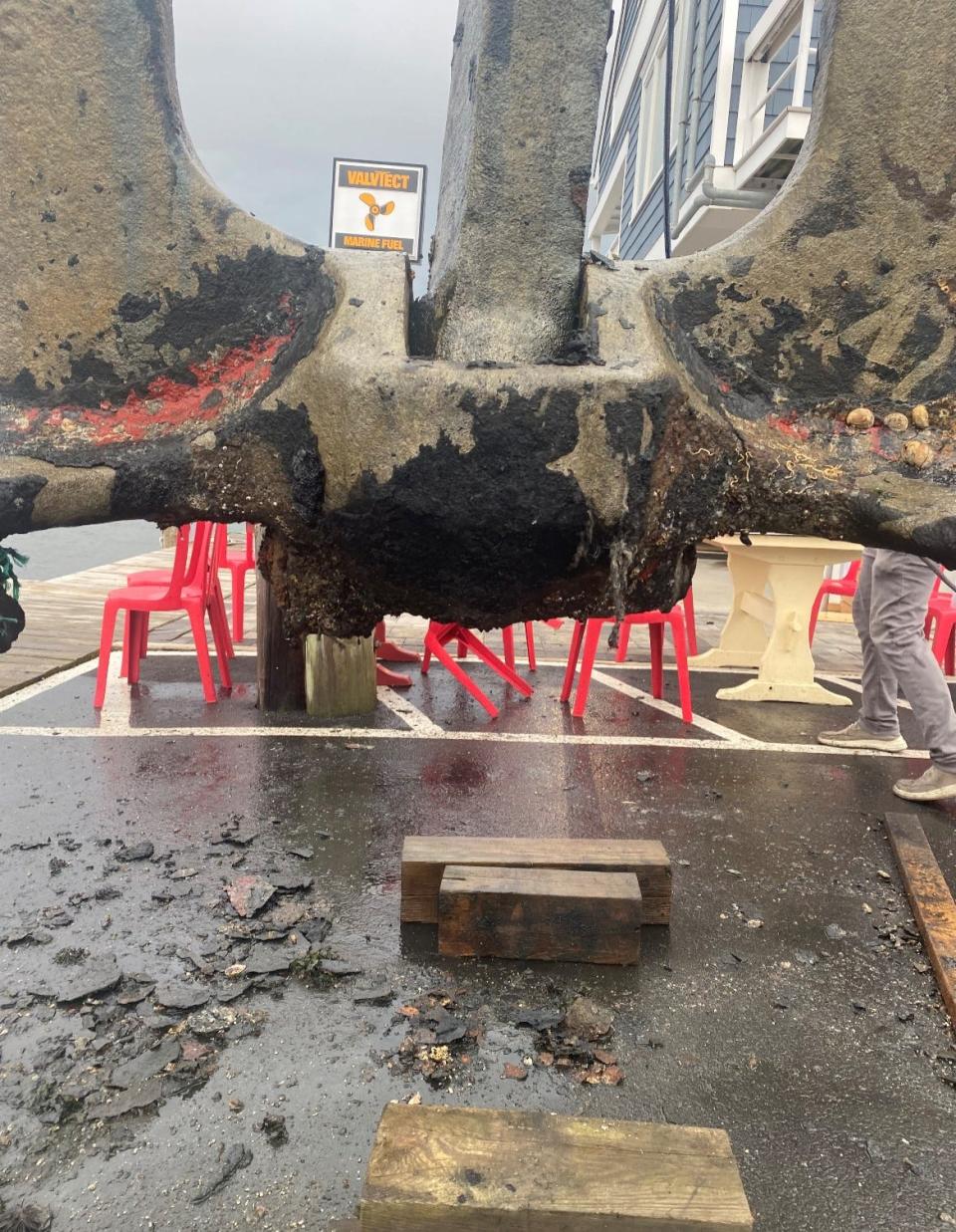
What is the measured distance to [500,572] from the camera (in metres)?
1.17

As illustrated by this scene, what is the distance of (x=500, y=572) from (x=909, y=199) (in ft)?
2.46

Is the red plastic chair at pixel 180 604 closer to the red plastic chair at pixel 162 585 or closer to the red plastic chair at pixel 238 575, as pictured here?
the red plastic chair at pixel 162 585

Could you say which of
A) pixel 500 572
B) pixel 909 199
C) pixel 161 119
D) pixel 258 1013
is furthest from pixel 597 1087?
pixel 161 119

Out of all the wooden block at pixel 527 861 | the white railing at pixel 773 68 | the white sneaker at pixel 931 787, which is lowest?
the white sneaker at pixel 931 787

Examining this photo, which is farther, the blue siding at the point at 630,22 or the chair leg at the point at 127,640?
the blue siding at the point at 630,22

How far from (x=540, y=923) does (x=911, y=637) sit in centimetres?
236

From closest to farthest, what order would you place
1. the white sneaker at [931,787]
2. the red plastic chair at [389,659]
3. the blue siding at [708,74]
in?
1. the white sneaker at [931,787]
2. the red plastic chair at [389,659]
3. the blue siding at [708,74]

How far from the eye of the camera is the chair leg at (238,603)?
7.21 metres

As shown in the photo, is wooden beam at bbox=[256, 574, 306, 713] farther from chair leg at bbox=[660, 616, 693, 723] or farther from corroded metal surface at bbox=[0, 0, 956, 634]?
corroded metal surface at bbox=[0, 0, 956, 634]

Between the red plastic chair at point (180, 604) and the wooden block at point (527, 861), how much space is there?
2.86 m

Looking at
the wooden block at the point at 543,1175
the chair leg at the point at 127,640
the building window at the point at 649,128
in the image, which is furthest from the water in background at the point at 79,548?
the wooden block at the point at 543,1175

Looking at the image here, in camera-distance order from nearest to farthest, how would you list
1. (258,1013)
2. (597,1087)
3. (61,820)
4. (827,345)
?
(827,345) → (597,1087) → (258,1013) → (61,820)

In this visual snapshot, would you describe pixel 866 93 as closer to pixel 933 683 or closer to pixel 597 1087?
pixel 597 1087

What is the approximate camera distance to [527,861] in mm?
3092
